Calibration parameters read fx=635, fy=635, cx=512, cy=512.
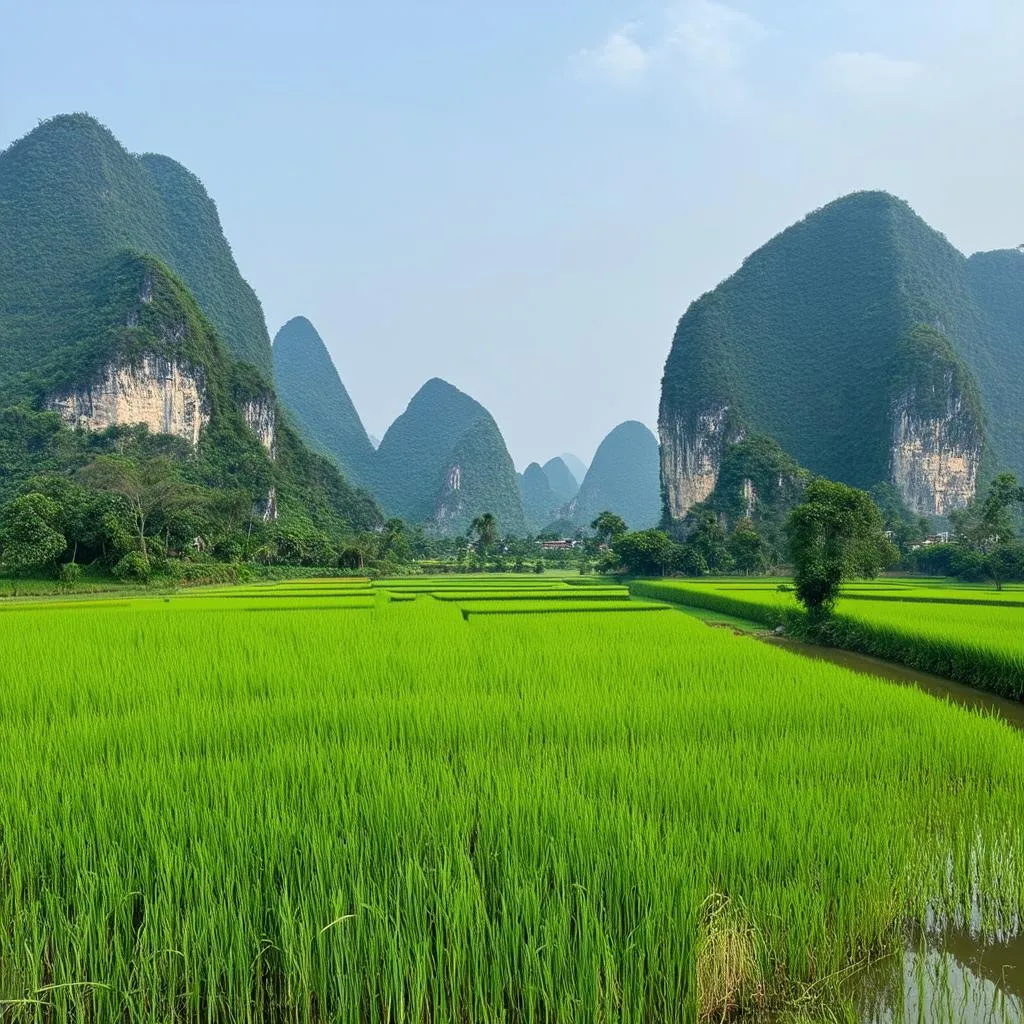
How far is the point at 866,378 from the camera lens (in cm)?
8312

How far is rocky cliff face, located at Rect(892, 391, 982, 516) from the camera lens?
74000mm

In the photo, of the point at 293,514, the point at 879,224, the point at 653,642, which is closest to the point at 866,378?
the point at 879,224

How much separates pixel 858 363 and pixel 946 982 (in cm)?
9747

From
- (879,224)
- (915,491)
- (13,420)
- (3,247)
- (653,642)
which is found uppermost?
(879,224)

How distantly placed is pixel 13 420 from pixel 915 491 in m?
89.5

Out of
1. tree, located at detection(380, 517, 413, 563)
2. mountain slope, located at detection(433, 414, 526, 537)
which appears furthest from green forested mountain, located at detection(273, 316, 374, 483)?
tree, located at detection(380, 517, 413, 563)

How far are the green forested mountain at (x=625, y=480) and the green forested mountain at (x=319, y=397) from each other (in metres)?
53.6

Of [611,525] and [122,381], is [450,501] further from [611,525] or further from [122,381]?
[122,381]

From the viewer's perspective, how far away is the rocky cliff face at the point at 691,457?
271 feet

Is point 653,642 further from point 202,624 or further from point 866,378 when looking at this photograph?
point 866,378

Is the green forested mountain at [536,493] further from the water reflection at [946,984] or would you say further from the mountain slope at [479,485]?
the water reflection at [946,984]

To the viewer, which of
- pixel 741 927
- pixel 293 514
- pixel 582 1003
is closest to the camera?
pixel 582 1003

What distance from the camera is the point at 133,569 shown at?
27.0 metres

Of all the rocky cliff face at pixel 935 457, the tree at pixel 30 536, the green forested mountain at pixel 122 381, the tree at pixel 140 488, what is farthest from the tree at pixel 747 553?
the rocky cliff face at pixel 935 457
